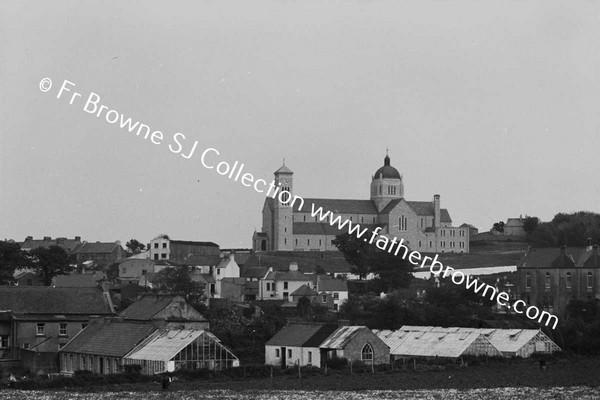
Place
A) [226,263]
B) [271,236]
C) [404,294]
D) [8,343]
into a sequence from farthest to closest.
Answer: [271,236]
[226,263]
[404,294]
[8,343]

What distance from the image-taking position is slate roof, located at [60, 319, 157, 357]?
53719 millimetres

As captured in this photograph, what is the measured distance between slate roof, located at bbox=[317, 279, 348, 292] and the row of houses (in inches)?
1267

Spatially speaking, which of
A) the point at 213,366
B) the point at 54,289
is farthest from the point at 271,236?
the point at 213,366

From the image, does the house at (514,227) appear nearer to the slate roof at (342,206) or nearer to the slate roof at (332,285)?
the slate roof at (342,206)

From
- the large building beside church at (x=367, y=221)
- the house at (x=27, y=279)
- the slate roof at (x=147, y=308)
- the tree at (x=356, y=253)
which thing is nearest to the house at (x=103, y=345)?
the slate roof at (x=147, y=308)

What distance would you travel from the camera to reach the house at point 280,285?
9656 cm

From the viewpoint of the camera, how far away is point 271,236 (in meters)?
150

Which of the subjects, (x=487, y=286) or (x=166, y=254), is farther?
(x=166, y=254)

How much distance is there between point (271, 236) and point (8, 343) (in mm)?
90394

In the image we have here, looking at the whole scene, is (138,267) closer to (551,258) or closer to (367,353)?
(551,258)

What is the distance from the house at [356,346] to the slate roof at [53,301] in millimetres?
12222

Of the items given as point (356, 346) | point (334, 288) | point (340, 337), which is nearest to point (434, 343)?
point (356, 346)

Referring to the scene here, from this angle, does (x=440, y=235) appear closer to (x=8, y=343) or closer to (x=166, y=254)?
(x=166, y=254)

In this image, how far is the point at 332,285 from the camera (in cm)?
9550
